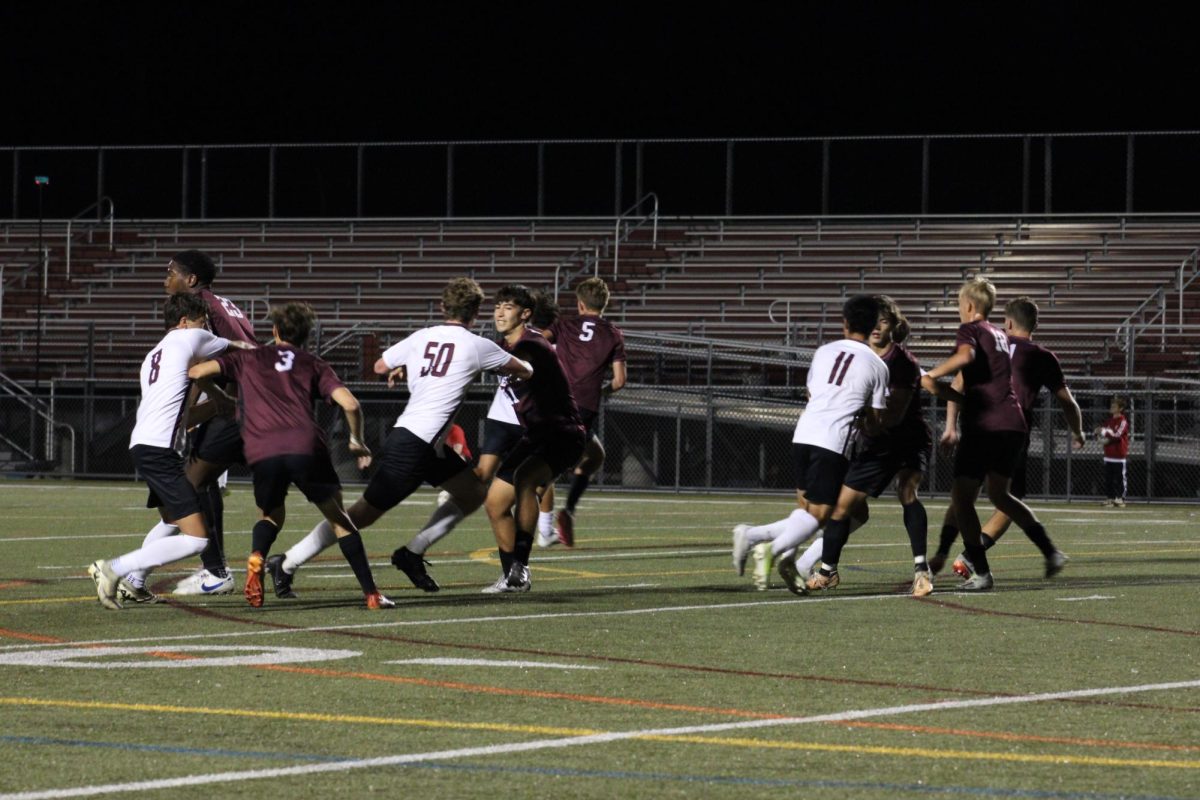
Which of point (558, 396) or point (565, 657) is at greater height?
point (558, 396)

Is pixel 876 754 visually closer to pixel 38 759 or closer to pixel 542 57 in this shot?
pixel 38 759

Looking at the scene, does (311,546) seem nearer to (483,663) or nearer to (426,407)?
(426,407)

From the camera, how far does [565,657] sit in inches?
320

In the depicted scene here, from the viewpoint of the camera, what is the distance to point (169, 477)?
10.2m

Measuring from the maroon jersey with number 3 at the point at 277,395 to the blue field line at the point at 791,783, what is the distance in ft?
15.9

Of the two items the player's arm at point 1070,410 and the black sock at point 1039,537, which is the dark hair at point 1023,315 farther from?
the black sock at point 1039,537

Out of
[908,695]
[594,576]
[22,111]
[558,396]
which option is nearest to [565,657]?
[908,695]

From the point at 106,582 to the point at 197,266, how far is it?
198 centimetres

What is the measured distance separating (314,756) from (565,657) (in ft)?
8.49

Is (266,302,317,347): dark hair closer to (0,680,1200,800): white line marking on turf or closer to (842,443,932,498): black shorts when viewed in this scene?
(842,443,932,498): black shorts

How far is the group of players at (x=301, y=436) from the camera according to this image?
10180mm

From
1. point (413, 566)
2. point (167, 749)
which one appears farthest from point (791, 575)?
point (167, 749)

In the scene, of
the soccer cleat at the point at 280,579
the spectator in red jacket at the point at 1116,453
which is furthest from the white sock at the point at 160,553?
the spectator in red jacket at the point at 1116,453

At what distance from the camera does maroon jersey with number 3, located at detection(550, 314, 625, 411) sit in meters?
15.4
